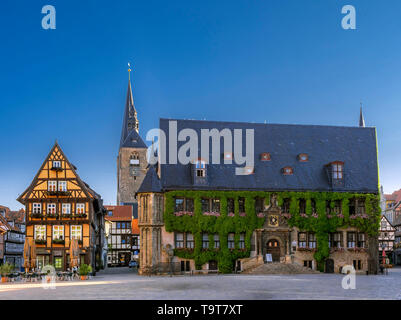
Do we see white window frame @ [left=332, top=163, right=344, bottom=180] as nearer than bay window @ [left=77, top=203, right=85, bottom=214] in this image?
No

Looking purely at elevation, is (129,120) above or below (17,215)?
above

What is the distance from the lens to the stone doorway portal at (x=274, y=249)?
4925 centimetres

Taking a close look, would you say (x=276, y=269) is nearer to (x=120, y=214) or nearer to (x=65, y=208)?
(x=65, y=208)

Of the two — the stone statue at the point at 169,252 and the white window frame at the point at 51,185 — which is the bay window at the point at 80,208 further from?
the stone statue at the point at 169,252

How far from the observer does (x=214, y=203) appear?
49469 millimetres

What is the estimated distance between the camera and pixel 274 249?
162 ft

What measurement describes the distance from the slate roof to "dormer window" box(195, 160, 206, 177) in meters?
0.83

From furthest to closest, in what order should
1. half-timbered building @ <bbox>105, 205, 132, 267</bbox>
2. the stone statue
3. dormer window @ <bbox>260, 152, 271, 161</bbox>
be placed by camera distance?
half-timbered building @ <bbox>105, 205, 132, 267</bbox> → dormer window @ <bbox>260, 152, 271, 161</bbox> → the stone statue

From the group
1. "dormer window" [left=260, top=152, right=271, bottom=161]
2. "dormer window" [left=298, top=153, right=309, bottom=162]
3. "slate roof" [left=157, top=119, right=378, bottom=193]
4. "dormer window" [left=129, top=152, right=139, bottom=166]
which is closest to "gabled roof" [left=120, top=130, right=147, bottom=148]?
"dormer window" [left=129, top=152, right=139, bottom=166]

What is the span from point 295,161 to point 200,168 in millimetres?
9473

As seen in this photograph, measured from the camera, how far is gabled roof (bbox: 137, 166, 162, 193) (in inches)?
1907

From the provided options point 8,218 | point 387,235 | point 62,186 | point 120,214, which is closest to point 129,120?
point 120,214

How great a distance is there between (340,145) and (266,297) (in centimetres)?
3352

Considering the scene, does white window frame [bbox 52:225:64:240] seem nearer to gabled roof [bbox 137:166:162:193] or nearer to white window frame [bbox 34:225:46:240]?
white window frame [bbox 34:225:46:240]
